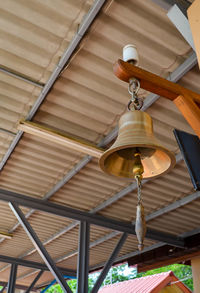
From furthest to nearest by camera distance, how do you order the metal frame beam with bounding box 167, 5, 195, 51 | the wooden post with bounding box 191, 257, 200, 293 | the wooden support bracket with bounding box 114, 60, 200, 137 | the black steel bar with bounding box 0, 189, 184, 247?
the wooden post with bounding box 191, 257, 200, 293 → the black steel bar with bounding box 0, 189, 184, 247 → the metal frame beam with bounding box 167, 5, 195, 51 → the wooden support bracket with bounding box 114, 60, 200, 137

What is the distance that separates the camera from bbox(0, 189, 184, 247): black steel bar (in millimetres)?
6590

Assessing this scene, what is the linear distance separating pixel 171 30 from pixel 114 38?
58 cm

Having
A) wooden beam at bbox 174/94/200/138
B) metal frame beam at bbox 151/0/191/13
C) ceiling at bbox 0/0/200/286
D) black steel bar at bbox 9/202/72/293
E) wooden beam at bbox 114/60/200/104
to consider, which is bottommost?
wooden beam at bbox 174/94/200/138

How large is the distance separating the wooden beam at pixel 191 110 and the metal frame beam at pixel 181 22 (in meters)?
0.67

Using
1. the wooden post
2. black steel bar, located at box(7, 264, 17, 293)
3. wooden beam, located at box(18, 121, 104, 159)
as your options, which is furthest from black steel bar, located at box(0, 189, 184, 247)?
black steel bar, located at box(7, 264, 17, 293)

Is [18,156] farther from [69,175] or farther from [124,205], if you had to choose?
[124,205]

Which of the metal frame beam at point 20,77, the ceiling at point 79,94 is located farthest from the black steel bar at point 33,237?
the metal frame beam at point 20,77

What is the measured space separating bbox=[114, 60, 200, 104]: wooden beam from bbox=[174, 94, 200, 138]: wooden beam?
3cm

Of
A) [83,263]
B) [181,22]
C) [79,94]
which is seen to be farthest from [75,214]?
[181,22]

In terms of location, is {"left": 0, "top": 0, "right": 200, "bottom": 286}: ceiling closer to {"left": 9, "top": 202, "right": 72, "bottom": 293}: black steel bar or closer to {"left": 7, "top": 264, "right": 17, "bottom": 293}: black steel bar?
{"left": 9, "top": 202, "right": 72, "bottom": 293}: black steel bar

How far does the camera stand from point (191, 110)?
2.32 meters

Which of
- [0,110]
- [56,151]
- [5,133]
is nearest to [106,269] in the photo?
[56,151]

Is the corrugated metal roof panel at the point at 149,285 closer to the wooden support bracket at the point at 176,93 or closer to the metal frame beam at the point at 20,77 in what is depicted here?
the metal frame beam at the point at 20,77

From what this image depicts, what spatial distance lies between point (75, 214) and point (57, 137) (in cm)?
276
